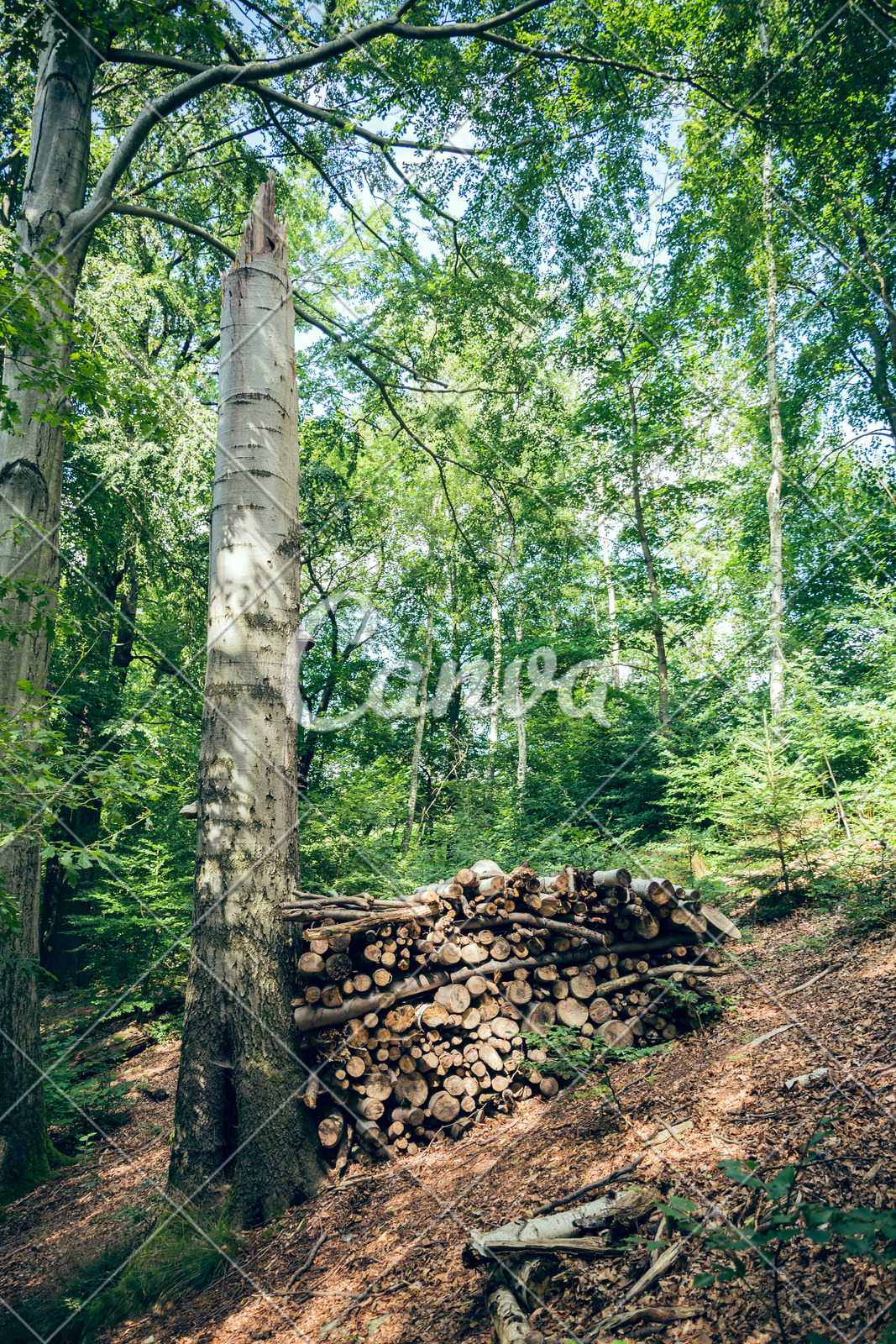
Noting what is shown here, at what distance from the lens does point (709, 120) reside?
232 inches

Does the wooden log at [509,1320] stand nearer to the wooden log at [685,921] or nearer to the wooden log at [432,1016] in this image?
the wooden log at [432,1016]

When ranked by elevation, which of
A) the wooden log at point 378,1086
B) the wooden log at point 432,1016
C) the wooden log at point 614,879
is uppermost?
the wooden log at point 614,879

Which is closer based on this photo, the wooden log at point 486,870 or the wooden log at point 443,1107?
the wooden log at point 443,1107

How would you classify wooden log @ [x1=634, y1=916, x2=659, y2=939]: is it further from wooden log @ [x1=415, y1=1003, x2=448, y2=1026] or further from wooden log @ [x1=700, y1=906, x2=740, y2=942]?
wooden log @ [x1=415, y1=1003, x2=448, y2=1026]

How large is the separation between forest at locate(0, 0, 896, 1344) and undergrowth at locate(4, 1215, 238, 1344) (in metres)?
0.03

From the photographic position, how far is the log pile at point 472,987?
3.46 meters

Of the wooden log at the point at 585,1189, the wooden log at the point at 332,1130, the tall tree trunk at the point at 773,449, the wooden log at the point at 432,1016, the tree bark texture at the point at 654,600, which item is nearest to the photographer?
the wooden log at the point at 585,1189

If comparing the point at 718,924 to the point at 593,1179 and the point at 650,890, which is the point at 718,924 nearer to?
the point at 650,890

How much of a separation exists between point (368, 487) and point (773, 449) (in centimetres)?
712

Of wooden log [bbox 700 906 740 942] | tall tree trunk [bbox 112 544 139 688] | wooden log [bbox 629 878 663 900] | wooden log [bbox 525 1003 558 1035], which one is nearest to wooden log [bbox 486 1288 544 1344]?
wooden log [bbox 525 1003 558 1035]

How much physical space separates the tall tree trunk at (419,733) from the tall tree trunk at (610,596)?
3888 mm

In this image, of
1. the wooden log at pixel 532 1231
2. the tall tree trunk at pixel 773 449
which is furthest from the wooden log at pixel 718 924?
the tall tree trunk at pixel 773 449

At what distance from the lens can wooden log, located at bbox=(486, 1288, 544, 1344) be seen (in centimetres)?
184

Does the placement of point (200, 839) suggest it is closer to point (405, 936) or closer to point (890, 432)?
point (405, 936)
